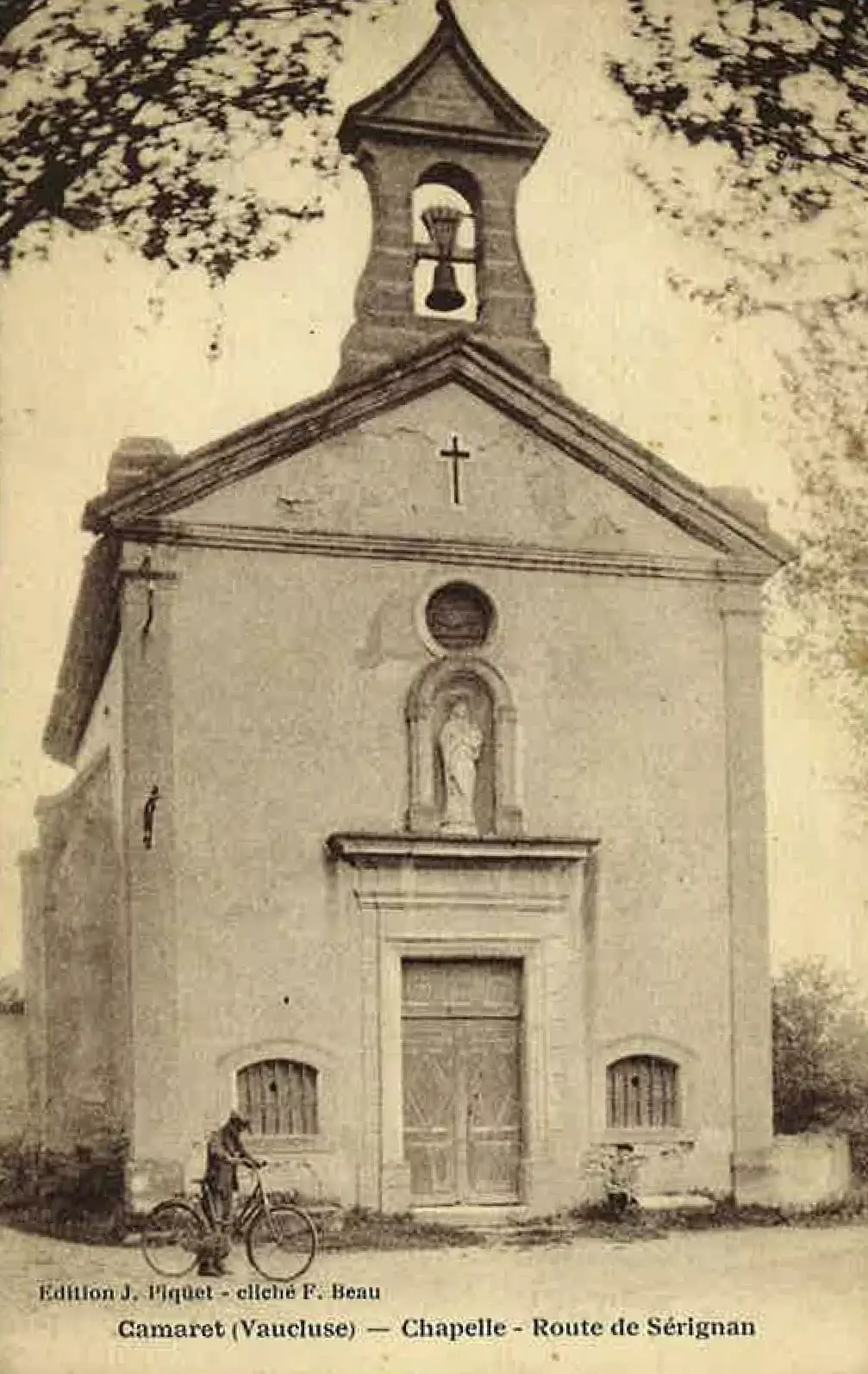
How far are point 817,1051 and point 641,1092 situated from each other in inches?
38.5

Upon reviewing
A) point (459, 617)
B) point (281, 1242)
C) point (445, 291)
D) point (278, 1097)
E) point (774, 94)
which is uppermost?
point (774, 94)

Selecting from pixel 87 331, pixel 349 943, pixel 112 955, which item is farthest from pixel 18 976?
pixel 87 331

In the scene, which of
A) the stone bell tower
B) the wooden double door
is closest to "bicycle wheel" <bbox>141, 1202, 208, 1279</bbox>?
the wooden double door

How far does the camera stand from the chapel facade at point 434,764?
1070cm

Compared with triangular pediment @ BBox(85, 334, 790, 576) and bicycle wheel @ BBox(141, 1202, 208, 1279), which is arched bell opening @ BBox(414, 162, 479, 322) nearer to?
triangular pediment @ BBox(85, 334, 790, 576)

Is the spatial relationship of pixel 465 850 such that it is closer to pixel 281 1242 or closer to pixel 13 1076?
pixel 281 1242

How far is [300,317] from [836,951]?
4.23 meters

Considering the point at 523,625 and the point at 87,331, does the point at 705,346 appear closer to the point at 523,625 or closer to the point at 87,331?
the point at 523,625

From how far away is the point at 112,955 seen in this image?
1072 cm

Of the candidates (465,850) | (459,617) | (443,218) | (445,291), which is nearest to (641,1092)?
(465,850)

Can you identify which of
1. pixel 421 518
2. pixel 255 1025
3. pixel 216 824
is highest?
pixel 421 518

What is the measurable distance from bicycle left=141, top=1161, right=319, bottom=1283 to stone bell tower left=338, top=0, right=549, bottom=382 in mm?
4312

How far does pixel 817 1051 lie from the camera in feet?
36.2

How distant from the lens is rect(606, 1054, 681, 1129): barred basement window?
11.2 meters
